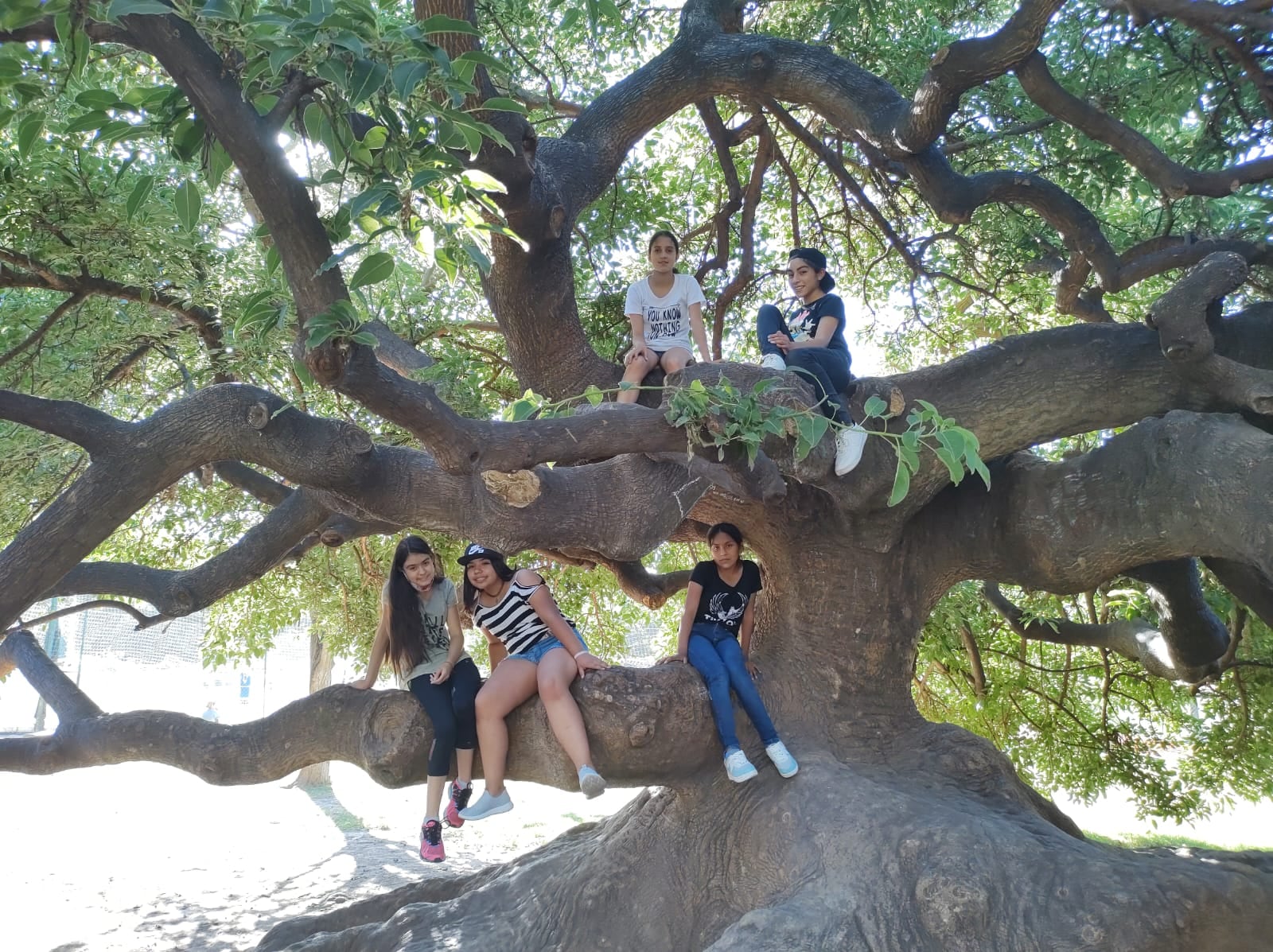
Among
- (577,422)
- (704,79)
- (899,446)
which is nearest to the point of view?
A: (899,446)

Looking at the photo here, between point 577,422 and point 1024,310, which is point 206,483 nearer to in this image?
point 577,422

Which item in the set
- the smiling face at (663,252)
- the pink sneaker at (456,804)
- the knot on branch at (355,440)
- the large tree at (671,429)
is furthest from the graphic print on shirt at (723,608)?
the knot on branch at (355,440)

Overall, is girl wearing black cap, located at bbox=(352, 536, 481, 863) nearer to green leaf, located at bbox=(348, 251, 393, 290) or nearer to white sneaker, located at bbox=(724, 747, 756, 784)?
white sneaker, located at bbox=(724, 747, 756, 784)

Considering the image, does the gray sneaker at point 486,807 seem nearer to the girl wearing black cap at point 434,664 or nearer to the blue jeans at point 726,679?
the girl wearing black cap at point 434,664

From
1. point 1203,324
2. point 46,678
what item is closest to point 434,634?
point 46,678

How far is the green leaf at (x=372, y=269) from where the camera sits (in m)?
2.40

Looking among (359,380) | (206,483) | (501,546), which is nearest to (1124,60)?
(501,546)

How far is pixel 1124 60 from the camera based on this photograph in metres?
6.26

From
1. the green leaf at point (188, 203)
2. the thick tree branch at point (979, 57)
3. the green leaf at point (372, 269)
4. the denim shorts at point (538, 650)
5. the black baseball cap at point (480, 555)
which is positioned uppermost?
the thick tree branch at point (979, 57)

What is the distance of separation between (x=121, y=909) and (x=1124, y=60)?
1020 cm

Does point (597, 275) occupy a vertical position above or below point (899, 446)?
above

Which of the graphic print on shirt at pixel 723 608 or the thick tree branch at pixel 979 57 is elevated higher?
the thick tree branch at pixel 979 57

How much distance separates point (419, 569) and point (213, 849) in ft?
28.1

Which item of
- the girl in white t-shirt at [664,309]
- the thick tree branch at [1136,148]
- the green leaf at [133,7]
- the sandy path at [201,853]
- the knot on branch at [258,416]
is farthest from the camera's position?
the sandy path at [201,853]
